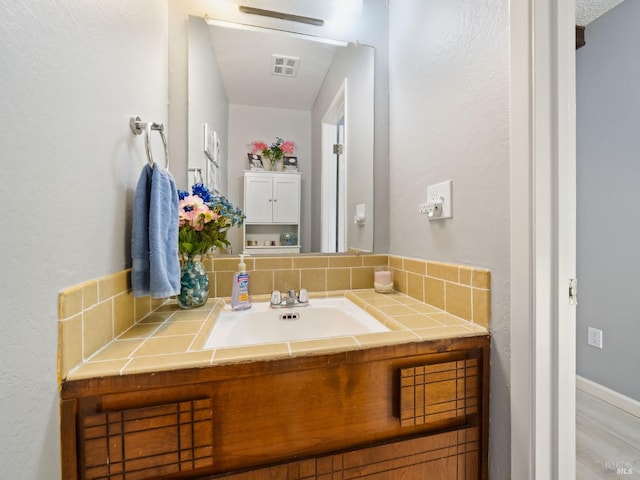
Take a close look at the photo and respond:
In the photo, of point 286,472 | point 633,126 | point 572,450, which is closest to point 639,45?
point 633,126

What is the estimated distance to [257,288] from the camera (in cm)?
114

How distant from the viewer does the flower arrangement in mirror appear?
3.01ft

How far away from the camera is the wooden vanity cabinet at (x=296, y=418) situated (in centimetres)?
51

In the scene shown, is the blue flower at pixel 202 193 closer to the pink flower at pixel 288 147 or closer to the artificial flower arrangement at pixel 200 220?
the artificial flower arrangement at pixel 200 220

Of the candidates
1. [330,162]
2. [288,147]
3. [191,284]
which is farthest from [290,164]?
[191,284]

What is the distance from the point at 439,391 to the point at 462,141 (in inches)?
28.6

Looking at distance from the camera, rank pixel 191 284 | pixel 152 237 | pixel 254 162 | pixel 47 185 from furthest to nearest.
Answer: pixel 254 162 < pixel 191 284 < pixel 152 237 < pixel 47 185

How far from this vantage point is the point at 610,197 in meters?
1.69

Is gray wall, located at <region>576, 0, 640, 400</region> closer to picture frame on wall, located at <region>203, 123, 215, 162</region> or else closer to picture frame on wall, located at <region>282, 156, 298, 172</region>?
picture frame on wall, located at <region>282, 156, 298, 172</region>

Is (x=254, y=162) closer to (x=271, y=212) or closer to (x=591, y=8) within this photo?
(x=271, y=212)

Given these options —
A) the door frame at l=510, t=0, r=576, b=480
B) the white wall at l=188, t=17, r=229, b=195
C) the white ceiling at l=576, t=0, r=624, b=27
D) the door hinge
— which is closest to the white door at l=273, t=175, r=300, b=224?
the white wall at l=188, t=17, r=229, b=195

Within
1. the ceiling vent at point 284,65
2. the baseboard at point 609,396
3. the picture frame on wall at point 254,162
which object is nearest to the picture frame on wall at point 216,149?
the picture frame on wall at point 254,162

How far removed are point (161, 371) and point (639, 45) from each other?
108 inches

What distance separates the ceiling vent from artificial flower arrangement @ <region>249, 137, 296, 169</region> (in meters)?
0.31
